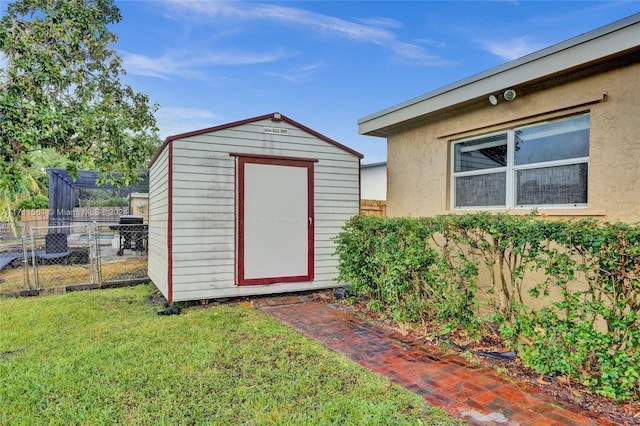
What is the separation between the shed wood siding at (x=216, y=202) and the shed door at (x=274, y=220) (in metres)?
0.13

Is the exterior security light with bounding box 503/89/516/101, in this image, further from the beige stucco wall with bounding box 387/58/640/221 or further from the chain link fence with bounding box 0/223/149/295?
the chain link fence with bounding box 0/223/149/295

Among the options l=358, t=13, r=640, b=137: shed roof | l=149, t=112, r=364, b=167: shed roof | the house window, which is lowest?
the house window

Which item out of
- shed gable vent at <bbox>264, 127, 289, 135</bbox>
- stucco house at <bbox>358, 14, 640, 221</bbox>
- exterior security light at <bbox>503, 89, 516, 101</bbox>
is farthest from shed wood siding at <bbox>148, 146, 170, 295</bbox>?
exterior security light at <bbox>503, 89, 516, 101</bbox>

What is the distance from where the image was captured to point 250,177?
554 centimetres

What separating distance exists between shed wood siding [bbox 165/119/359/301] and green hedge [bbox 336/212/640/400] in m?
1.78

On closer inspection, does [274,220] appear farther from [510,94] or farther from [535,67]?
[535,67]

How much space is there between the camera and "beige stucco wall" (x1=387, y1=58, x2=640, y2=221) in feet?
10.9

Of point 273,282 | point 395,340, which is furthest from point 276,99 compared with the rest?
point 395,340

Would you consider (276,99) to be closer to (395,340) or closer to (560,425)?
(395,340)

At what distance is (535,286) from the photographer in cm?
308

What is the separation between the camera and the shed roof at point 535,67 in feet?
10.2

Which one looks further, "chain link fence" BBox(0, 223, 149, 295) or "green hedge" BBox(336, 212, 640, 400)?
"chain link fence" BBox(0, 223, 149, 295)

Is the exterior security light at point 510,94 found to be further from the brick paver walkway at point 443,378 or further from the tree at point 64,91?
the tree at point 64,91

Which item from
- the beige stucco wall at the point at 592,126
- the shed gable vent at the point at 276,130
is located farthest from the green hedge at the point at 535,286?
the shed gable vent at the point at 276,130
